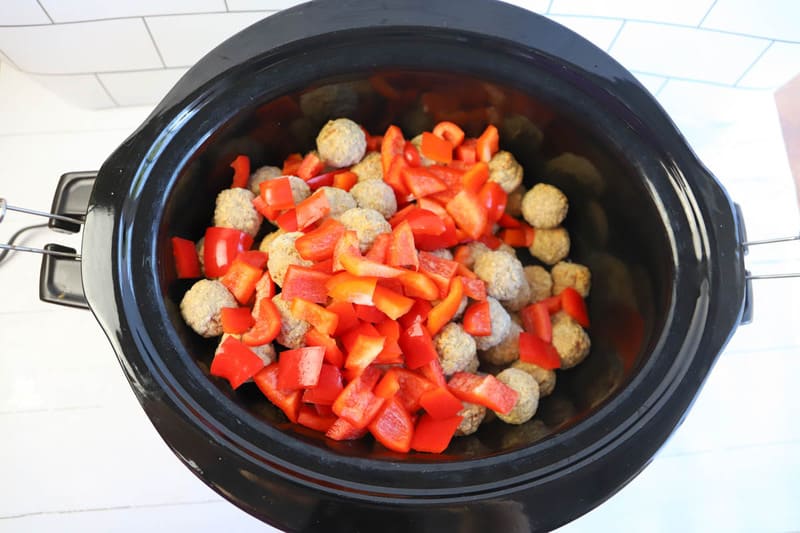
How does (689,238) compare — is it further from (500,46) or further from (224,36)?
(224,36)

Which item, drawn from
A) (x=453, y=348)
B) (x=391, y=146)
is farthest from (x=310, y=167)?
(x=453, y=348)

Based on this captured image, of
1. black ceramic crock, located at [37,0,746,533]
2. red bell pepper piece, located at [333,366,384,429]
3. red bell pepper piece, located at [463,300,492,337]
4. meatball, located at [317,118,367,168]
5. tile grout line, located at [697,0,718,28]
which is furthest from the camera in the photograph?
tile grout line, located at [697,0,718,28]

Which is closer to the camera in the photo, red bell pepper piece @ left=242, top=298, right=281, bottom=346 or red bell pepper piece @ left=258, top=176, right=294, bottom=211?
red bell pepper piece @ left=242, top=298, right=281, bottom=346

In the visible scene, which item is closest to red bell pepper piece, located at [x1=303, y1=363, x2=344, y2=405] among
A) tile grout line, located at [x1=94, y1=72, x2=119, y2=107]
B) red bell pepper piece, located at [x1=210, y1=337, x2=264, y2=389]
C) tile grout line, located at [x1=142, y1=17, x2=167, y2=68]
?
red bell pepper piece, located at [x1=210, y1=337, x2=264, y2=389]

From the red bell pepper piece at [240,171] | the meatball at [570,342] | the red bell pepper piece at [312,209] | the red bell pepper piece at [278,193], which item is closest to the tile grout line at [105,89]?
the red bell pepper piece at [240,171]

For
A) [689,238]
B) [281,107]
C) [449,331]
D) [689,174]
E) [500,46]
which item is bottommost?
[449,331]

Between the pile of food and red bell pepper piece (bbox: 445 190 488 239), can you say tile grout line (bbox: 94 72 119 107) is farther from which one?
red bell pepper piece (bbox: 445 190 488 239)

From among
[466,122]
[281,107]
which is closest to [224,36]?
[281,107]
